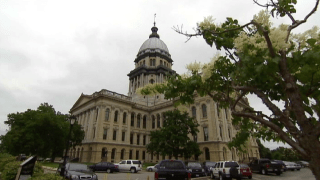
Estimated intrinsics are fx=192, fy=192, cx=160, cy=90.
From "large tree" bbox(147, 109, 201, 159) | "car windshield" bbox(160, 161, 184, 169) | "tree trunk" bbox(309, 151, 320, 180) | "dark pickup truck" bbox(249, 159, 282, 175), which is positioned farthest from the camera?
"large tree" bbox(147, 109, 201, 159)

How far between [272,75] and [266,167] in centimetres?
2294

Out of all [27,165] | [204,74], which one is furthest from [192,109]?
[204,74]

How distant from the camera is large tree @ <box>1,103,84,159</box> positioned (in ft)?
105

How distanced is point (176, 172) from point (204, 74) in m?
7.73

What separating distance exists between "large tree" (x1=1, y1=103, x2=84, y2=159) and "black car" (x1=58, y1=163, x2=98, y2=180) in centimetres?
2198

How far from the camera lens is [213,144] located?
124 feet

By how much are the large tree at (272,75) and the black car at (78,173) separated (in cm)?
1069

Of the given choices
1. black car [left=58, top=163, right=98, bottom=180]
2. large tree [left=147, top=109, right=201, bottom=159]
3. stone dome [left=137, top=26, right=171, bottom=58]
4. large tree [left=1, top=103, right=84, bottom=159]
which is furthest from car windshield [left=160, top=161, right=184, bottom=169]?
stone dome [left=137, top=26, right=171, bottom=58]

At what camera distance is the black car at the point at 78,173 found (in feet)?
41.9

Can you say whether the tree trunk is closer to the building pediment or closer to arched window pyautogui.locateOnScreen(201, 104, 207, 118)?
arched window pyautogui.locateOnScreen(201, 104, 207, 118)

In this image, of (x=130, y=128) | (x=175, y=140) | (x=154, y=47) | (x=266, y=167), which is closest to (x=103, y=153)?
(x=130, y=128)

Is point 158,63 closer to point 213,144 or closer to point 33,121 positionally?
point 213,144

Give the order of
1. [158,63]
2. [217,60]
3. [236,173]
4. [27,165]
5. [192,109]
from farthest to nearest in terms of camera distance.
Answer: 1. [158,63]
2. [192,109]
3. [236,173]
4. [27,165]
5. [217,60]

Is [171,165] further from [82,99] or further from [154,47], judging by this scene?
[154,47]
